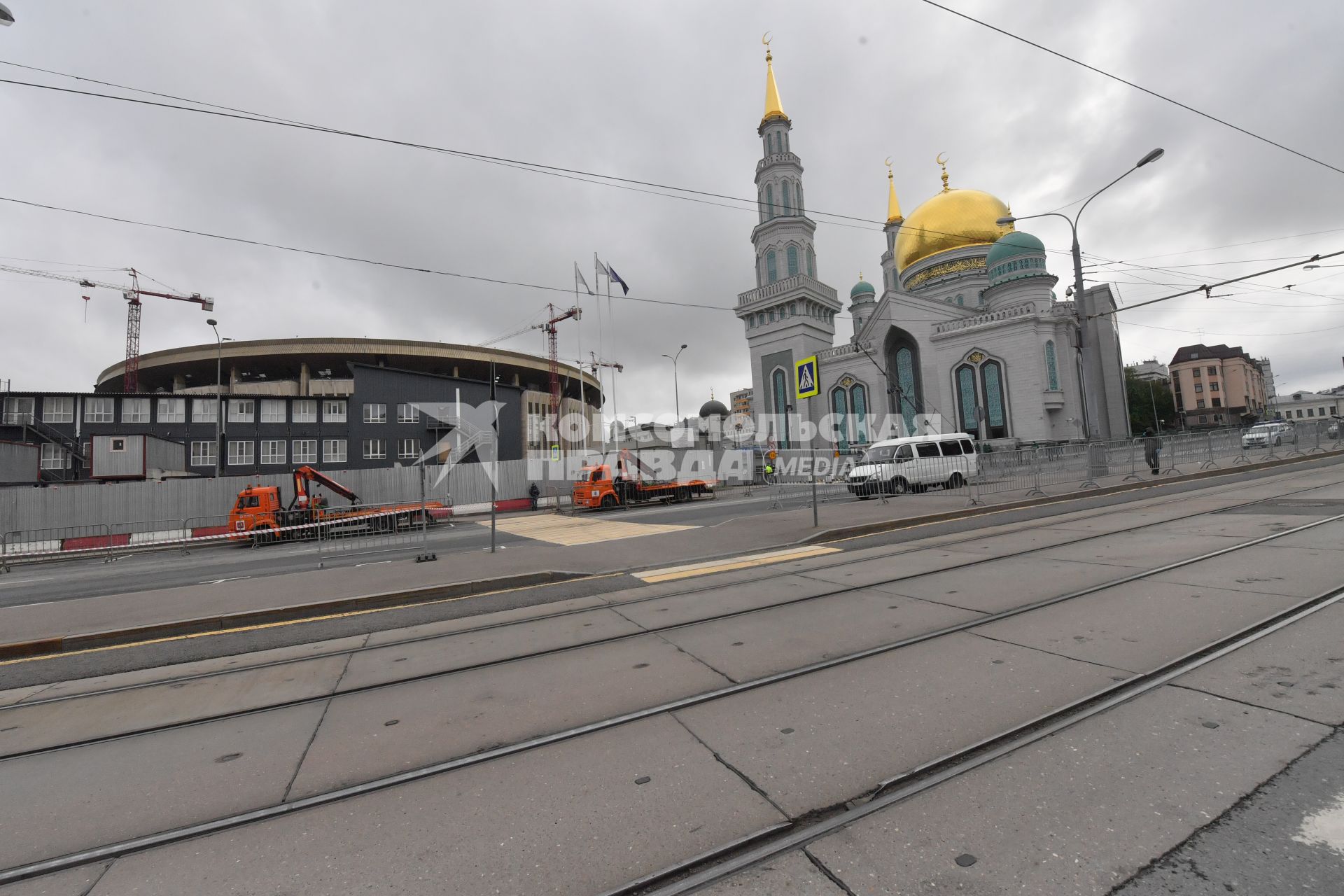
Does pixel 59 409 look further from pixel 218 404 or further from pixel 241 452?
pixel 218 404

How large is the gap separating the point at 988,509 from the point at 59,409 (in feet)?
200

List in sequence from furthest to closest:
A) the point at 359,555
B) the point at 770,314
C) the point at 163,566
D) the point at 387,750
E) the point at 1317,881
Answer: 1. the point at 770,314
2. the point at 163,566
3. the point at 359,555
4. the point at 387,750
5. the point at 1317,881

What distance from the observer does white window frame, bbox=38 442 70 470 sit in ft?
129

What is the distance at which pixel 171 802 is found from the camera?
3104 millimetres

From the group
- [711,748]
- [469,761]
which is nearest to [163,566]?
[469,761]

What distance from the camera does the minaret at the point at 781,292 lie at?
50.7 m

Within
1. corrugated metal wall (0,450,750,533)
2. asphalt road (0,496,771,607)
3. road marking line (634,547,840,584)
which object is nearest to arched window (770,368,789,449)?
corrugated metal wall (0,450,750,533)

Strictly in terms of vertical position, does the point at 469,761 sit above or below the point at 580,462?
below

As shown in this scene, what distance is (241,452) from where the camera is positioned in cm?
4356

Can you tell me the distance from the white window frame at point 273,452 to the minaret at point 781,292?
40340 mm

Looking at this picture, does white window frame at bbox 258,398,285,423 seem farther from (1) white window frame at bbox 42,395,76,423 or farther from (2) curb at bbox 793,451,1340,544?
(2) curb at bbox 793,451,1340,544

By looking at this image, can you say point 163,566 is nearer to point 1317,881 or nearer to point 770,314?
point 1317,881

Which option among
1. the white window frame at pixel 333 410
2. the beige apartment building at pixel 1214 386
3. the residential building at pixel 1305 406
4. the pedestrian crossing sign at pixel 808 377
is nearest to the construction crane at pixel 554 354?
the white window frame at pixel 333 410

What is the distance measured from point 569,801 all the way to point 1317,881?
2992 millimetres
